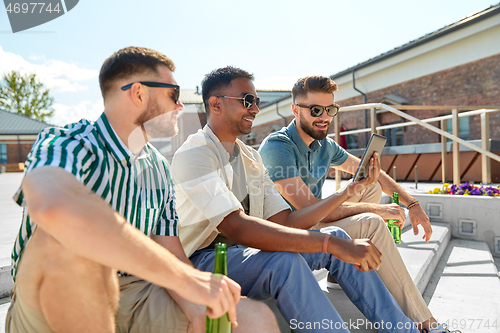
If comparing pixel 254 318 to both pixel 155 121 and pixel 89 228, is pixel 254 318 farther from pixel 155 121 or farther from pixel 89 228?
pixel 155 121

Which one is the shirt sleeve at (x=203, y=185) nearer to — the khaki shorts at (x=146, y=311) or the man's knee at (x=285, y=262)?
the man's knee at (x=285, y=262)

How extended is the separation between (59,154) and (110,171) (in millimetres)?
254

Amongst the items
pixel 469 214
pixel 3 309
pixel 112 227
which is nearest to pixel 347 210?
pixel 112 227

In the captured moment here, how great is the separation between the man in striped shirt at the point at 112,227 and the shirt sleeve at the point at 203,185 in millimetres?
145

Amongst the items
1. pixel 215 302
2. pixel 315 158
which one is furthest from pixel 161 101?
pixel 315 158

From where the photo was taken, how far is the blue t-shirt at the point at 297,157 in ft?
7.77

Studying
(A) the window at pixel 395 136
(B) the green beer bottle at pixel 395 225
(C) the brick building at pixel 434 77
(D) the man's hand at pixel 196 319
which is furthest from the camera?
(A) the window at pixel 395 136

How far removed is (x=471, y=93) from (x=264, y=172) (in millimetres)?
10455

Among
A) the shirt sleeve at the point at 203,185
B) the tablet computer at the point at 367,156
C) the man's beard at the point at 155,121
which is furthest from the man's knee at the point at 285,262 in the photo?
the tablet computer at the point at 367,156

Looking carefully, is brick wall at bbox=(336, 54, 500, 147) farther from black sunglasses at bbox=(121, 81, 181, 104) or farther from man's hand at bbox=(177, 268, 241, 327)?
man's hand at bbox=(177, 268, 241, 327)

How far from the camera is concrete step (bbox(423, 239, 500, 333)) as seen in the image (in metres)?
2.20

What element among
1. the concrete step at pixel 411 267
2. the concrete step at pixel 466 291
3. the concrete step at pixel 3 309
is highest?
the concrete step at pixel 3 309

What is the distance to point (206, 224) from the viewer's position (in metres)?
1.64

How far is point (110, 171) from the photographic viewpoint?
1.14m
